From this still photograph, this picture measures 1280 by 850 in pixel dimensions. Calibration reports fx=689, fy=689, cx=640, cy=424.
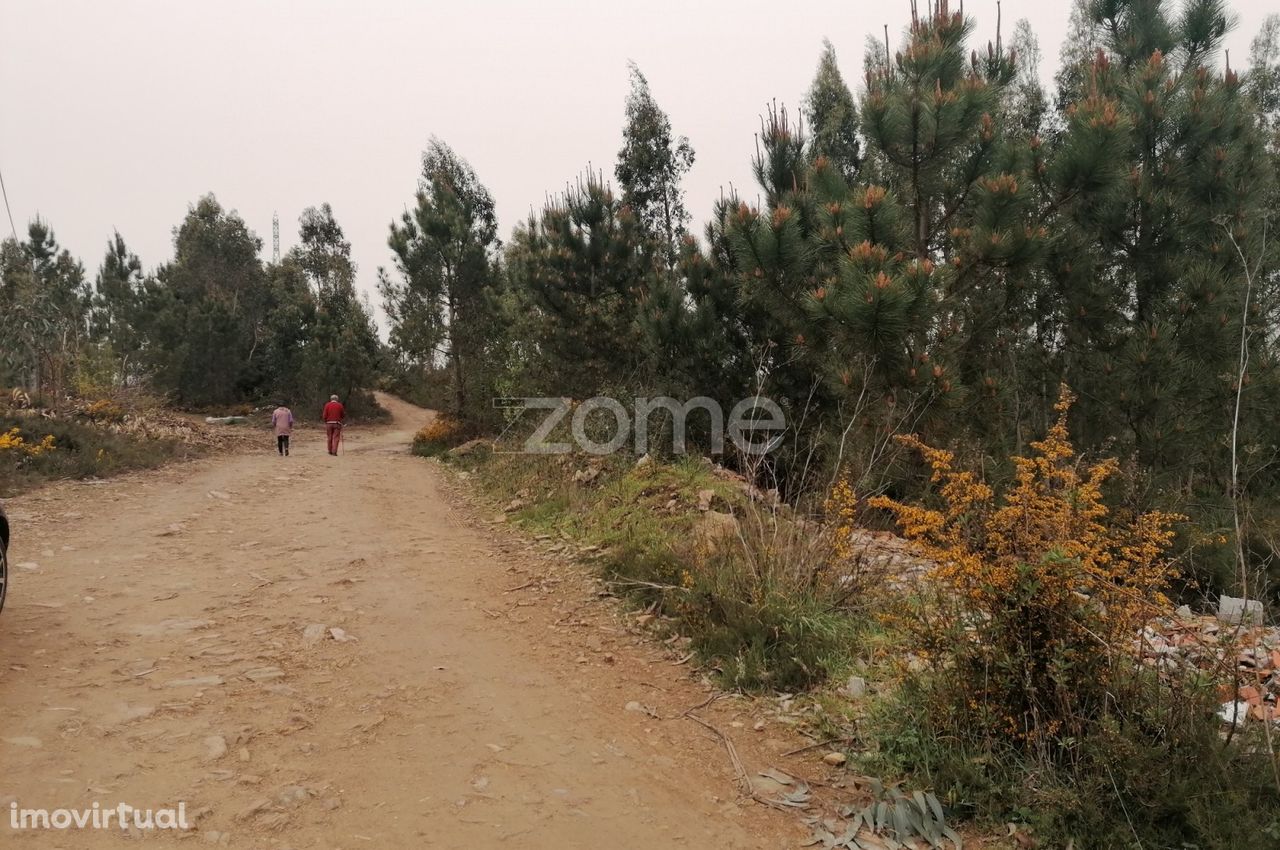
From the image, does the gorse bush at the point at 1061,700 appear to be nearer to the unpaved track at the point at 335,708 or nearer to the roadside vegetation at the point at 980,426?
the roadside vegetation at the point at 980,426

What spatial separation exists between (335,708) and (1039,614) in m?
3.30

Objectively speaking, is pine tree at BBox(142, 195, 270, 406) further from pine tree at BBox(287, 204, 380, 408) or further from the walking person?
the walking person

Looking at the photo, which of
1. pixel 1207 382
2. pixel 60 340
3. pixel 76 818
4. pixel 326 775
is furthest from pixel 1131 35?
pixel 60 340

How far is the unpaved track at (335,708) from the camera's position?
Answer: 2602 millimetres

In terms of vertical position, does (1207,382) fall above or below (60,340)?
below

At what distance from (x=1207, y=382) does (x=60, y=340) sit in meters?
22.6

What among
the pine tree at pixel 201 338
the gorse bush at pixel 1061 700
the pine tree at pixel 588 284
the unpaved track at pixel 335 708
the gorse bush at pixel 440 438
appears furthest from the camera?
the pine tree at pixel 201 338

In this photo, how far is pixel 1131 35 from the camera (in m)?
9.62

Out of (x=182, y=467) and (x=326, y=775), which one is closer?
(x=326, y=775)

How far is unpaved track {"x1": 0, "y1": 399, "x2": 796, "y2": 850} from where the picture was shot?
8.54ft

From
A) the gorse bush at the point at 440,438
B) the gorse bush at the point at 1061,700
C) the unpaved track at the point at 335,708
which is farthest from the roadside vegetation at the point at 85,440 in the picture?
the gorse bush at the point at 1061,700

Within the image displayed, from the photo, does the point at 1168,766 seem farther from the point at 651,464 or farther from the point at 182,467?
the point at 182,467

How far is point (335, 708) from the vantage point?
3.44 metres

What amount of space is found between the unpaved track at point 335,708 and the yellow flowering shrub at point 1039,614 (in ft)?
3.48
